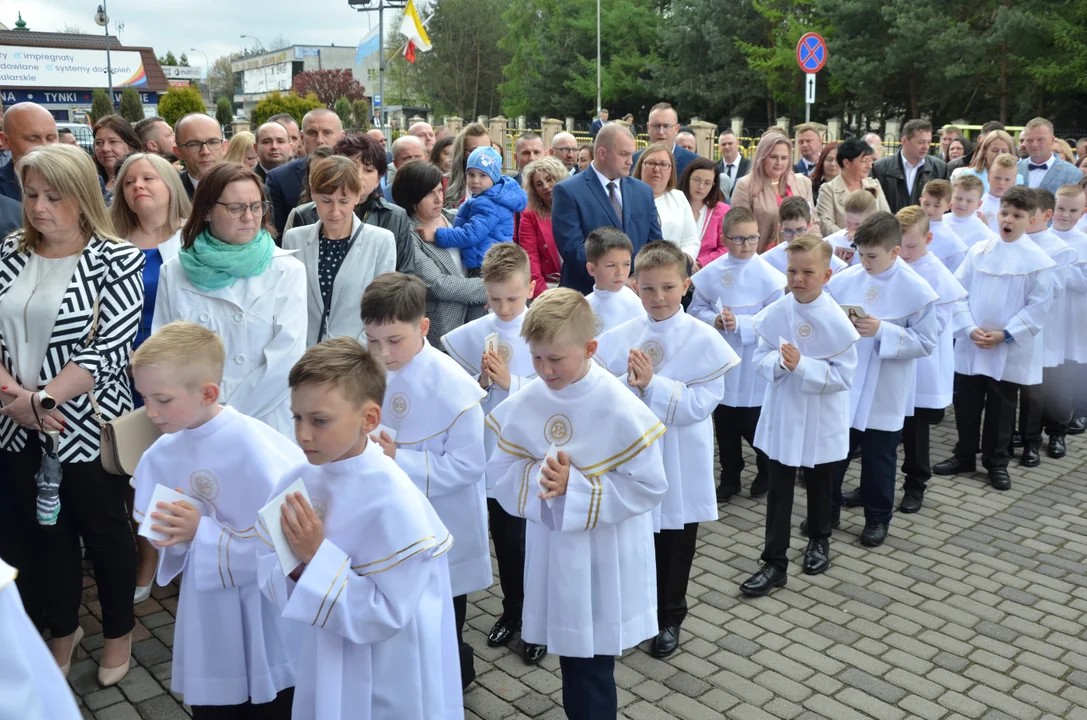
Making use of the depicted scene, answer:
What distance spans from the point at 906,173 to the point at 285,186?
571 centimetres

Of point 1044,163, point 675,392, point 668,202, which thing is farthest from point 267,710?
point 1044,163

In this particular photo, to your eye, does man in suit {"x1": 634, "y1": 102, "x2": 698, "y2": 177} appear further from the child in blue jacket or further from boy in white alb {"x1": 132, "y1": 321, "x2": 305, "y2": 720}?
boy in white alb {"x1": 132, "y1": 321, "x2": 305, "y2": 720}

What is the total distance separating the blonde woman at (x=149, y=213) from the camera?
4.70 m

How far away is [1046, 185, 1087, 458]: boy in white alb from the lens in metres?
7.77

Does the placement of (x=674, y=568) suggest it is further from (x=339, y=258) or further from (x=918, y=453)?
(x=918, y=453)

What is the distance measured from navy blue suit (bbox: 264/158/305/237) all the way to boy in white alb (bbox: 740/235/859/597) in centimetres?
340

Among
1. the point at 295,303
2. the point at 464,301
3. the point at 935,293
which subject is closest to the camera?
the point at 295,303

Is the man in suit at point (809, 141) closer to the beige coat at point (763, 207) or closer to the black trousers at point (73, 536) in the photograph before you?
the beige coat at point (763, 207)

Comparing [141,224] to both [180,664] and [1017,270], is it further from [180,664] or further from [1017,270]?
[1017,270]

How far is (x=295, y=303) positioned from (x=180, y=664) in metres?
1.72

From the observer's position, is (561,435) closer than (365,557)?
No

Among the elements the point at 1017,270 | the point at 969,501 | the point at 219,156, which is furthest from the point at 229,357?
the point at 1017,270

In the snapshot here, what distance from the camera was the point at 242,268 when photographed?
429 cm

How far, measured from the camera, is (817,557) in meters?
5.54
